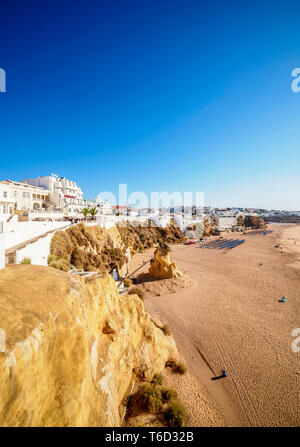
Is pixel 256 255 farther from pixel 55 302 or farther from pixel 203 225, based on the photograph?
pixel 55 302

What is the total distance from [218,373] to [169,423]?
403 cm

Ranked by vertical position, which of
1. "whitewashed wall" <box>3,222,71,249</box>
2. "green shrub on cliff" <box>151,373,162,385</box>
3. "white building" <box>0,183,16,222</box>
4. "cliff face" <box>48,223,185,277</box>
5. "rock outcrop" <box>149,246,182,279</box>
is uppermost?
"white building" <box>0,183,16,222</box>

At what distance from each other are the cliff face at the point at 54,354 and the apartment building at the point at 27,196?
25.4 metres

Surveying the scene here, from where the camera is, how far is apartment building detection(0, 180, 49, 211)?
27811 mm

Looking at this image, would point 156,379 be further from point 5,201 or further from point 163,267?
point 5,201

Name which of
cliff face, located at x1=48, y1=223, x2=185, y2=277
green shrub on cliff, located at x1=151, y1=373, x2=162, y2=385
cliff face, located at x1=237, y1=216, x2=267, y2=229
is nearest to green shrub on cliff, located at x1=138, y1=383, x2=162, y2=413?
green shrub on cliff, located at x1=151, y1=373, x2=162, y2=385

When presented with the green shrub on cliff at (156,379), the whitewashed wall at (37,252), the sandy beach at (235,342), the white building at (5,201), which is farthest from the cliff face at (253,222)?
the white building at (5,201)

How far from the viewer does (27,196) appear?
30234 mm

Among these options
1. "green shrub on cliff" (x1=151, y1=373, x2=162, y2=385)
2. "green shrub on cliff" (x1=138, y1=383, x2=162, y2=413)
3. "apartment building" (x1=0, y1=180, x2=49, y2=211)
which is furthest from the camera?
"apartment building" (x1=0, y1=180, x2=49, y2=211)

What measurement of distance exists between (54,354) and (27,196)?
33.1m

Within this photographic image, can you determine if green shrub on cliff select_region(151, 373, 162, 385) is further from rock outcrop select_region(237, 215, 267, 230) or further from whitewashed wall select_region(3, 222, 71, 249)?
rock outcrop select_region(237, 215, 267, 230)

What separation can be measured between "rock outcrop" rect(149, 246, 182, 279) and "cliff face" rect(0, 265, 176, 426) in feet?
51.6

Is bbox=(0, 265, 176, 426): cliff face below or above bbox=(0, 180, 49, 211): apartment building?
below

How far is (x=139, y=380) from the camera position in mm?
8406
